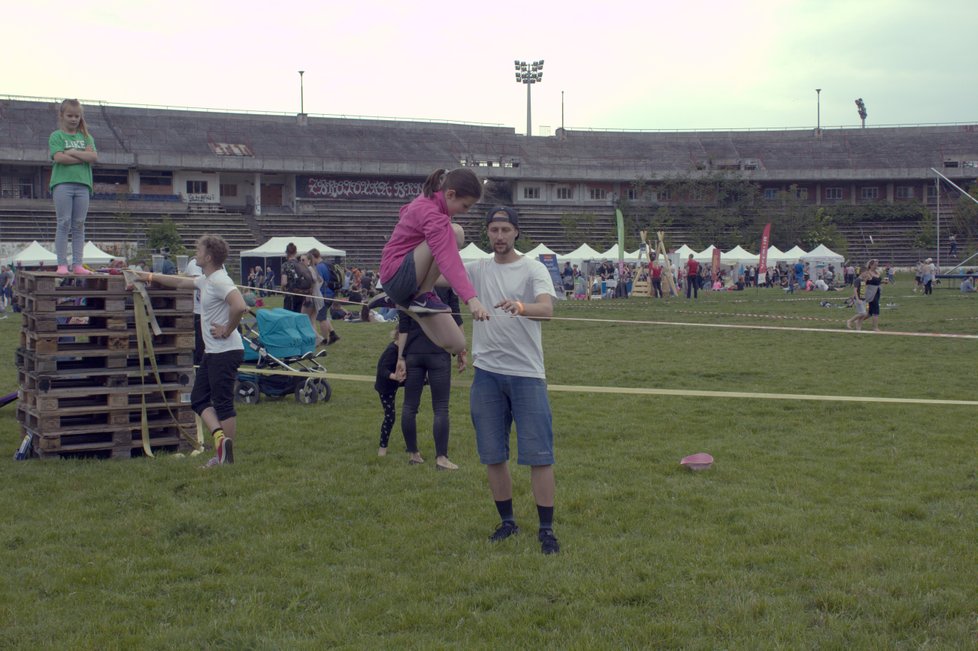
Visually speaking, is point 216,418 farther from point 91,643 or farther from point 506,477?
point 91,643

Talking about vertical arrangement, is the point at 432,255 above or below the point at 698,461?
above

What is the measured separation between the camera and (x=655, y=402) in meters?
11.3

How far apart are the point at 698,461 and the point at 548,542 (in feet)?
7.83

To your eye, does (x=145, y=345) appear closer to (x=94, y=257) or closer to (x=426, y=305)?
(x=426, y=305)

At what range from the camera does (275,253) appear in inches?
1628

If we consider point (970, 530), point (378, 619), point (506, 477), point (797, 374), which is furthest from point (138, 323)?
point (797, 374)

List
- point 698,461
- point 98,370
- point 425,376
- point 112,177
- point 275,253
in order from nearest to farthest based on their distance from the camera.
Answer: point 698,461, point 425,376, point 98,370, point 275,253, point 112,177

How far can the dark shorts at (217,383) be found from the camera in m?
7.66

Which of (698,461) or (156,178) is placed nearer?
(698,461)

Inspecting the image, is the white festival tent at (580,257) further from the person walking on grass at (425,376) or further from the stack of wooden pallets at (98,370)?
the person walking on grass at (425,376)

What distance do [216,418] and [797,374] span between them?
8654mm

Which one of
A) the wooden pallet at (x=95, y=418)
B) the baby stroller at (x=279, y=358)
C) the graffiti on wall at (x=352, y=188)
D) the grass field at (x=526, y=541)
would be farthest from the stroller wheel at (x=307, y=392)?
the graffiti on wall at (x=352, y=188)

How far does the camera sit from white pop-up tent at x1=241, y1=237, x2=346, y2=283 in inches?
1640

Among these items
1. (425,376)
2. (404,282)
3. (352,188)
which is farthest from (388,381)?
(352,188)
